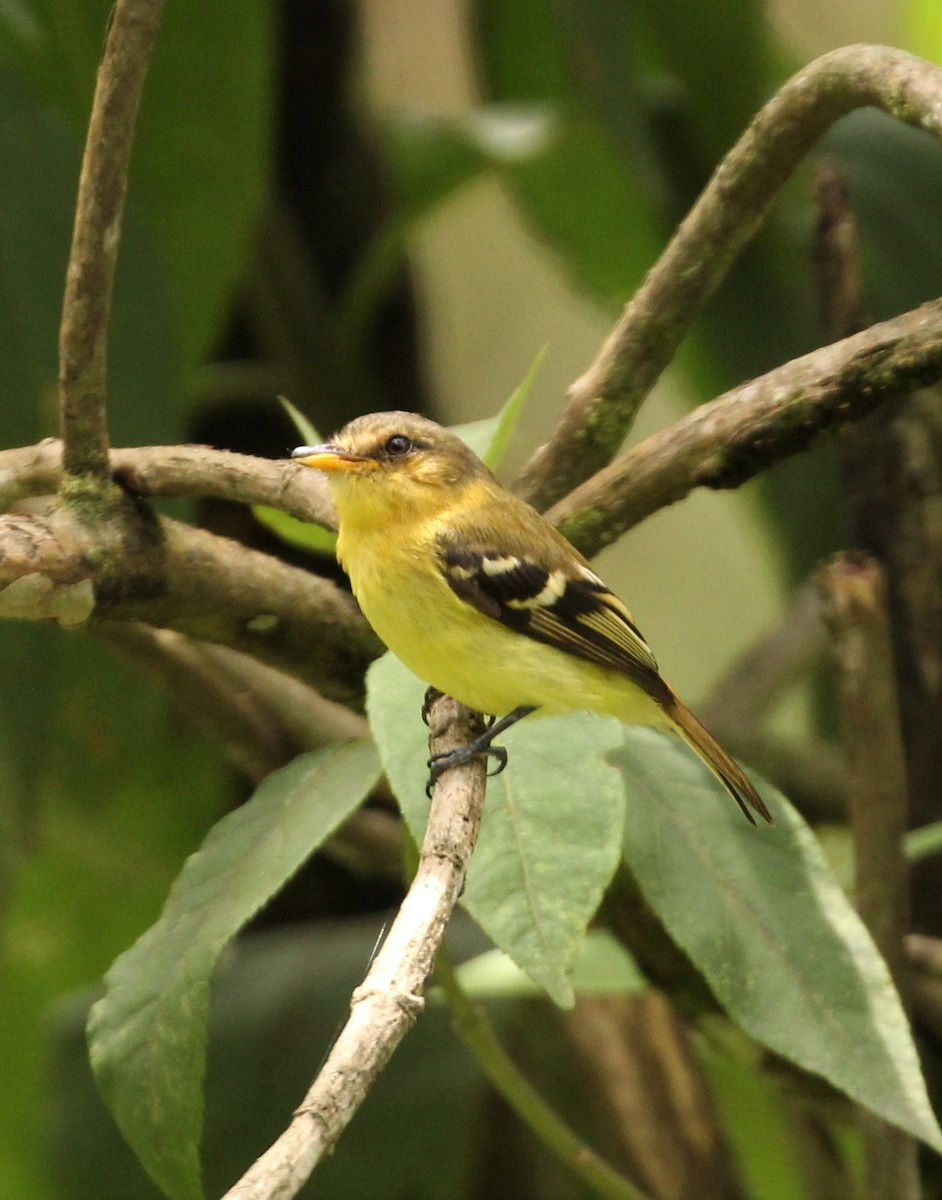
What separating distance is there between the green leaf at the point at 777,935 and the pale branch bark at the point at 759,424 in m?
0.29

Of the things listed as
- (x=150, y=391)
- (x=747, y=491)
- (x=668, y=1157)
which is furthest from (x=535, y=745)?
(x=747, y=491)

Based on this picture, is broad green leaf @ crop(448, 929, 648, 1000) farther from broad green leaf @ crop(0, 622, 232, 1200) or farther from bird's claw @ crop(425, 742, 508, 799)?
broad green leaf @ crop(0, 622, 232, 1200)

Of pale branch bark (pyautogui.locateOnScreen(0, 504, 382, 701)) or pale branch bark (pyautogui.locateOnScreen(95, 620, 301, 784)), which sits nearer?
pale branch bark (pyautogui.locateOnScreen(0, 504, 382, 701))

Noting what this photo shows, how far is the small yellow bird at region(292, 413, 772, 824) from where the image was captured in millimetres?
1479

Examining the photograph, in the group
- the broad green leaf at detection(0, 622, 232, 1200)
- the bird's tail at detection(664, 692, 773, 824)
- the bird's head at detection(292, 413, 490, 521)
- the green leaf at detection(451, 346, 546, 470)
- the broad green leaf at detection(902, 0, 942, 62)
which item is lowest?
the broad green leaf at detection(0, 622, 232, 1200)

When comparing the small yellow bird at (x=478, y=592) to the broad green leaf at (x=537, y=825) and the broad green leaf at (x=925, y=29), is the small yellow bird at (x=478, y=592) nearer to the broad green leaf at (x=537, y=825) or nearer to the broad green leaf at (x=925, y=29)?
the broad green leaf at (x=537, y=825)

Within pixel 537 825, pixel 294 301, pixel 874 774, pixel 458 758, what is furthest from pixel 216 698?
pixel 294 301

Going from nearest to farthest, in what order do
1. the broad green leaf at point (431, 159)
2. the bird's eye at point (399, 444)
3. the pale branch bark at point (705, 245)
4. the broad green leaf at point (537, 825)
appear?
the broad green leaf at point (537, 825) < the pale branch bark at point (705, 245) < the bird's eye at point (399, 444) < the broad green leaf at point (431, 159)

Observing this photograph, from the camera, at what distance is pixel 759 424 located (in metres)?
1.30

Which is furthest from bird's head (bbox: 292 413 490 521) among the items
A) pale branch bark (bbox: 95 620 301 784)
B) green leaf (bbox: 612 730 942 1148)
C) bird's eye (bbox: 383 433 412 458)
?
green leaf (bbox: 612 730 942 1148)

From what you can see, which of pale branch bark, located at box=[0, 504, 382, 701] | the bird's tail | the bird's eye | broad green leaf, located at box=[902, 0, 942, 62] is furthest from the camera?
broad green leaf, located at box=[902, 0, 942, 62]

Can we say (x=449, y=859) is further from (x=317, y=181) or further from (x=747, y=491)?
(x=317, y=181)

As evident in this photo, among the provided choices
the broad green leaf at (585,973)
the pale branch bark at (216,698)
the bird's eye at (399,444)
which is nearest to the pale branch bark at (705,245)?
the bird's eye at (399,444)

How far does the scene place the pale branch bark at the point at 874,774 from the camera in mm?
1531
